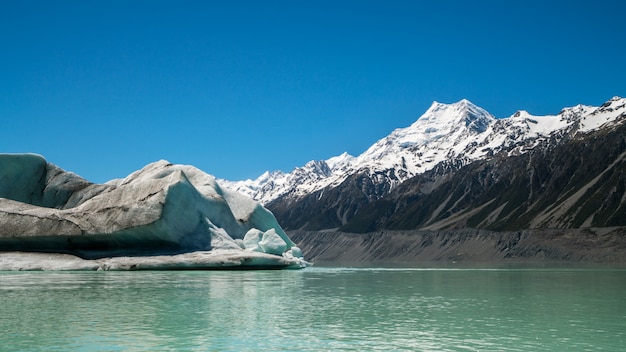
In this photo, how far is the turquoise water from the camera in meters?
15.9

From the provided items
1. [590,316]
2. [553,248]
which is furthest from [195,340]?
[553,248]

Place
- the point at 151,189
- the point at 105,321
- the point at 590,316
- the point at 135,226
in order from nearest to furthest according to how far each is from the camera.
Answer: the point at 105,321
the point at 590,316
the point at 135,226
the point at 151,189

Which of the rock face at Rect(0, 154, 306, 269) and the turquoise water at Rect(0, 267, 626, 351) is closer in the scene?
the turquoise water at Rect(0, 267, 626, 351)

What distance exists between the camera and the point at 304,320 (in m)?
20.6

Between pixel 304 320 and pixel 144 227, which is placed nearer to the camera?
pixel 304 320

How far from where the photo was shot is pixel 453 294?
1247 inches

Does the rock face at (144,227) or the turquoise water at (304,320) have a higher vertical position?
the rock face at (144,227)

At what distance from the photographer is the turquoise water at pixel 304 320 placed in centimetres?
1588

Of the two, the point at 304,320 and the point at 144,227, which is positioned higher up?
the point at 144,227

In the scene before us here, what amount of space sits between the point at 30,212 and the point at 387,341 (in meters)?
46.3

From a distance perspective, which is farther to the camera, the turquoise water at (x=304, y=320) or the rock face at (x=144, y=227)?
the rock face at (x=144, y=227)

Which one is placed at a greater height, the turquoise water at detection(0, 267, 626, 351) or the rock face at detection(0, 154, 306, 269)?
the rock face at detection(0, 154, 306, 269)

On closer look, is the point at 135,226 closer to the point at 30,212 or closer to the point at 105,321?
the point at 30,212

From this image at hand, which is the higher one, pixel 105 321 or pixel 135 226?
pixel 135 226
